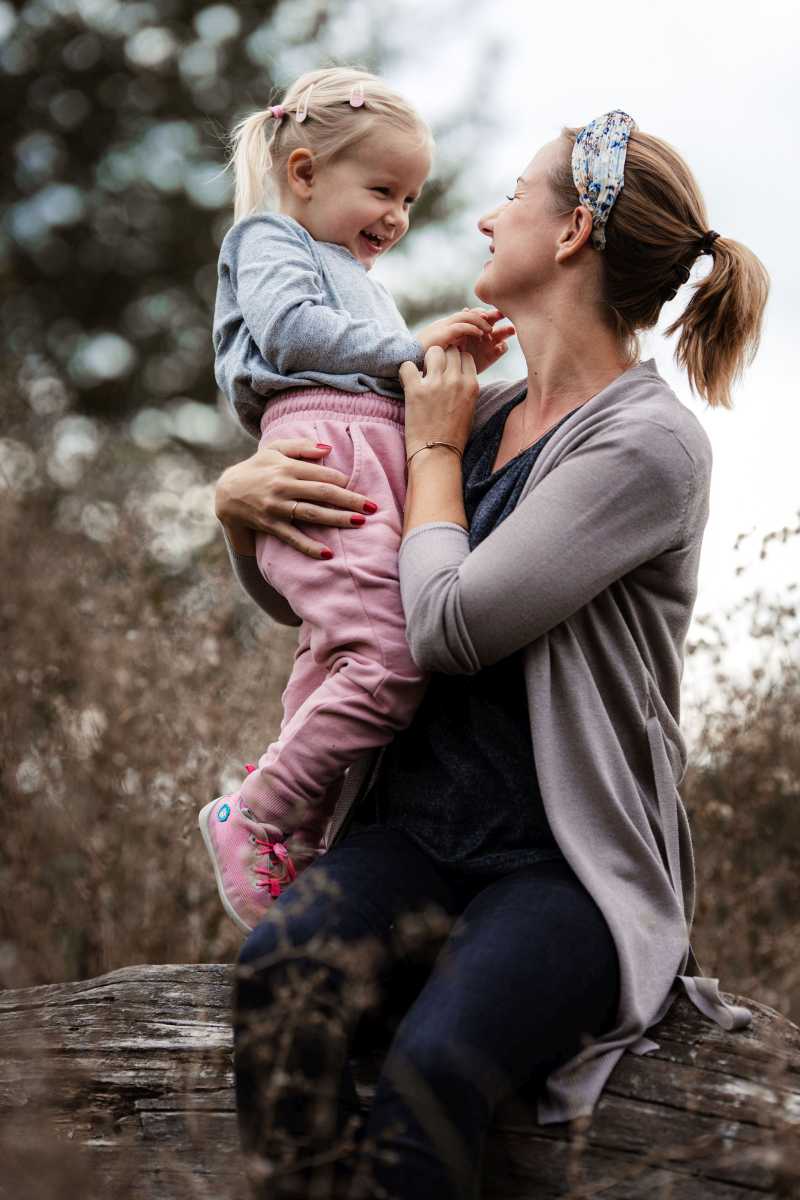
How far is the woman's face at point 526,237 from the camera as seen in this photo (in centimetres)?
235

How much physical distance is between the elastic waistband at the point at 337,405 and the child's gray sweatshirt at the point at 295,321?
0.6 inches

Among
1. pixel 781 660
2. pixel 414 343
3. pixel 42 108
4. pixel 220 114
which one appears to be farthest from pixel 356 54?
pixel 414 343

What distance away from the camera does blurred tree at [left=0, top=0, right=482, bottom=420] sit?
8.62 metres

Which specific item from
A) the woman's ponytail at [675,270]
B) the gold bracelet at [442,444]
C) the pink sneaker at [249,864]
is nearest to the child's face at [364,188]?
the woman's ponytail at [675,270]

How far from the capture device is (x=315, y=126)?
8.43ft

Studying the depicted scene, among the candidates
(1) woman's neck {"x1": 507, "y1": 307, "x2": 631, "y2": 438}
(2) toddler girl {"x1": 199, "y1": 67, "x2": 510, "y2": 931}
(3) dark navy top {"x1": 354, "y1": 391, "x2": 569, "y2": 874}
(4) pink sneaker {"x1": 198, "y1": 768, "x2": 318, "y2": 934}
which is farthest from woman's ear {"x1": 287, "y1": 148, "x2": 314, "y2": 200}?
(4) pink sneaker {"x1": 198, "y1": 768, "x2": 318, "y2": 934}

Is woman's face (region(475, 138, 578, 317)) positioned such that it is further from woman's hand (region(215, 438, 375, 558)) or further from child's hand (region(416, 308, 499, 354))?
woman's hand (region(215, 438, 375, 558))

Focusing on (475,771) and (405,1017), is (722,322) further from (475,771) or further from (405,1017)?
(405,1017)

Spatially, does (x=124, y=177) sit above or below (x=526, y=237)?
above

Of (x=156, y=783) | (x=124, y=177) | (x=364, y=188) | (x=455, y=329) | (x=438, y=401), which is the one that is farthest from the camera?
(x=124, y=177)

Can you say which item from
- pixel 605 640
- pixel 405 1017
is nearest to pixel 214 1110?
pixel 405 1017

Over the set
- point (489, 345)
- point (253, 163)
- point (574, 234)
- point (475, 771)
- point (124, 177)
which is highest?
point (124, 177)

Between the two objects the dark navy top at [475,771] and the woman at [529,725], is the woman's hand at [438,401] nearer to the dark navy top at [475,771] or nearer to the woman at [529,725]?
the woman at [529,725]

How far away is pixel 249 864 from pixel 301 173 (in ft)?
4.37
